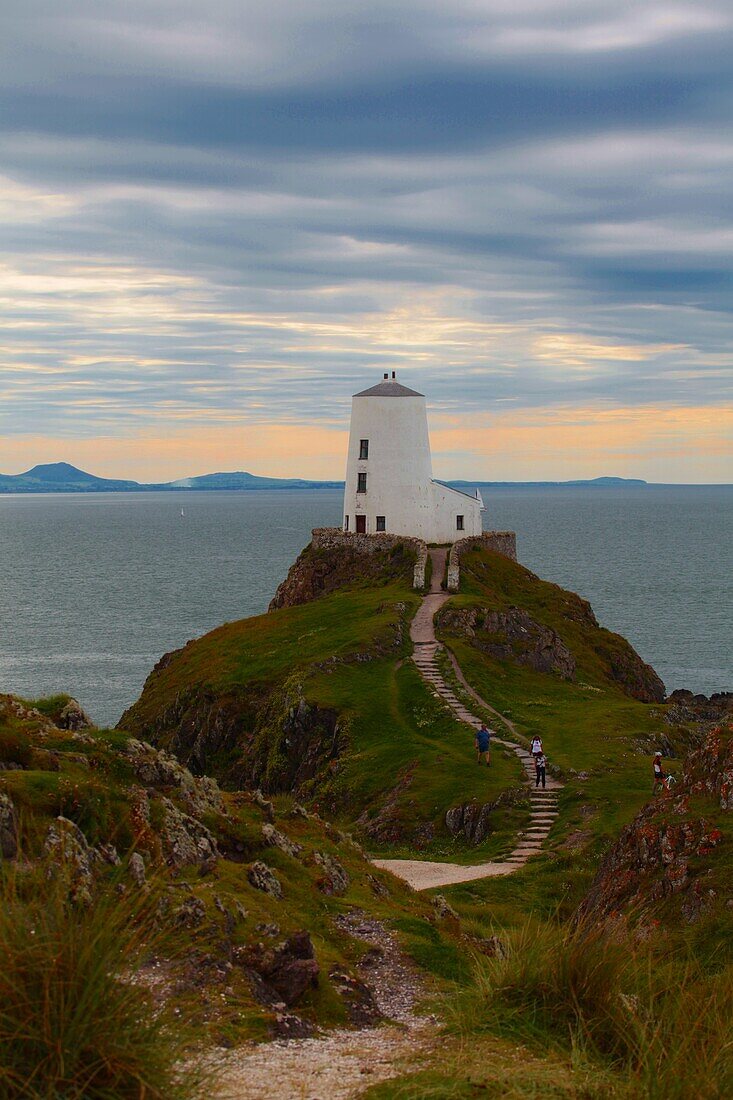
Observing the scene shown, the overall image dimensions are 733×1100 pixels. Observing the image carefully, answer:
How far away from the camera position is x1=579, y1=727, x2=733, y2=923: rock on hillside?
20.9 metres

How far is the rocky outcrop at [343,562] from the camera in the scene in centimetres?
6838

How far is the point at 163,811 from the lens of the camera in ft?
64.2

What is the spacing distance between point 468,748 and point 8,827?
27.1 m

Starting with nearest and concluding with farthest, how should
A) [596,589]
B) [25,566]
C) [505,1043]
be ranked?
1. [505,1043]
2. [596,589]
3. [25,566]

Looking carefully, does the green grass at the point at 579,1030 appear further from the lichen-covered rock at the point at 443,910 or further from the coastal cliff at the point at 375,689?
the coastal cliff at the point at 375,689

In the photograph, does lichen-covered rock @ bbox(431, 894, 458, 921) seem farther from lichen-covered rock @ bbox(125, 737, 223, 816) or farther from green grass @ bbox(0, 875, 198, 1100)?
green grass @ bbox(0, 875, 198, 1100)

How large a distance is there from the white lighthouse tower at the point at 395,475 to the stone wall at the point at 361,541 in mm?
2465

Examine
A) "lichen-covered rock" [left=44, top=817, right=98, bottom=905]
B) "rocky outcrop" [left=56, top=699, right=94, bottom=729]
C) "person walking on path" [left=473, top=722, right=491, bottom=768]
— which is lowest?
"person walking on path" [left=473, top=722, right=491, bottom=768]

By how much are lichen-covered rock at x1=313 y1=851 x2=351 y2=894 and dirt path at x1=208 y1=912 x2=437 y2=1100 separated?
14.4 feet

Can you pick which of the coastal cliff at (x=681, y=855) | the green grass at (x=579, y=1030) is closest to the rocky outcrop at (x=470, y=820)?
the coastal cliff at (x=681, y=855)

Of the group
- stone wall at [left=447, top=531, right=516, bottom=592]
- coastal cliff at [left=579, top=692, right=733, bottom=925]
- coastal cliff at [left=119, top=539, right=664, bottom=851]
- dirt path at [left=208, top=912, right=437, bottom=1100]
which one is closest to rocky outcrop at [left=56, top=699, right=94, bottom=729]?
dirt path at [left=208, top=912, right=437, bottom=1100]

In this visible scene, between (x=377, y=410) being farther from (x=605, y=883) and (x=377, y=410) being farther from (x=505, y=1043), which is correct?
(x=505, y=1043)

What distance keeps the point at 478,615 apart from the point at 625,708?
432 inches

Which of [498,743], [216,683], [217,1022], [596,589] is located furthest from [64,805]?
[596,589]
